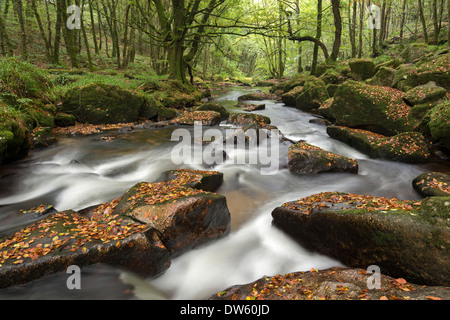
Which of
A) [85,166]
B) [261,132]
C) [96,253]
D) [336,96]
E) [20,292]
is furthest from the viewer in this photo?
[336,96]

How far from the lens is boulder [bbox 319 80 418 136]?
825 centimetres

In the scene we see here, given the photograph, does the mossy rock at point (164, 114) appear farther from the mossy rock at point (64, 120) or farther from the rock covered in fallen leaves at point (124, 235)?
the rock covered in fallen leaves at point (124, 235)

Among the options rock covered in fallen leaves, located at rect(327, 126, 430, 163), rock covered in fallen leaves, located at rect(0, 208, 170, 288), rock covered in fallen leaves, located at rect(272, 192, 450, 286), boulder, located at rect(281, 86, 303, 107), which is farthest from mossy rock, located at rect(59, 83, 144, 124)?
boulder, located at rect(281, 86, 303, 107)

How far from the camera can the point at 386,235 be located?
9.59 ft

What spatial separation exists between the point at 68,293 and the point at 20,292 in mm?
487

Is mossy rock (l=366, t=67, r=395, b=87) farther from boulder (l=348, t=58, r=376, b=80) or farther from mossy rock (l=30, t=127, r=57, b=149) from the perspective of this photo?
mossy rock (l=30, t=127, r=57, b=149)

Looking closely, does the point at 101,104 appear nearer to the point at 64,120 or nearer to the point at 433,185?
the point at 64,120

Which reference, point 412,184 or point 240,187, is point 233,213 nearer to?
point 240,187

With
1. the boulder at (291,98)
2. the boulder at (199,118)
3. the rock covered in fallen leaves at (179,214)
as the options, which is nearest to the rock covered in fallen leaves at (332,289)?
the rock covered in fallen leaves at (179,214)

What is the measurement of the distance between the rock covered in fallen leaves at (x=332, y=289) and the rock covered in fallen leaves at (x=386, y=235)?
Result: 0.96 feet

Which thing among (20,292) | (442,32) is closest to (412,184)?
(20,292)

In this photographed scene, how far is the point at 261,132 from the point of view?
9453 millimetres

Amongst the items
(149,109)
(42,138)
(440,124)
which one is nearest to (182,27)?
(149,109)

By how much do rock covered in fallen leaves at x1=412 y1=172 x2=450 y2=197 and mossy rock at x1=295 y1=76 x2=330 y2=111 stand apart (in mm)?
8838
